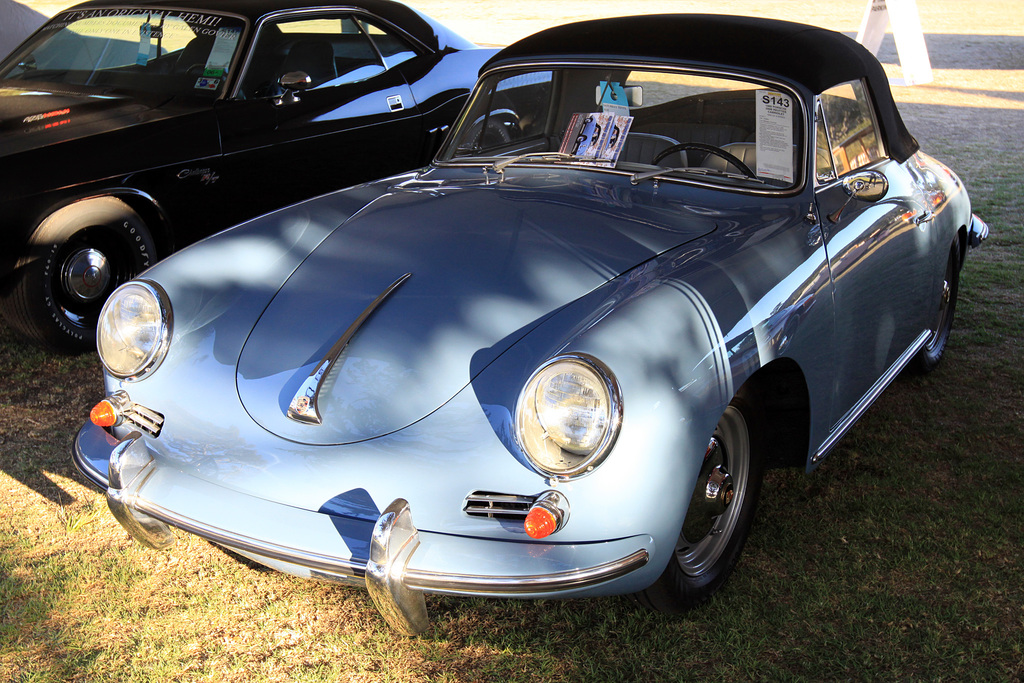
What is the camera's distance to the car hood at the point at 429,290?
227 centimetres

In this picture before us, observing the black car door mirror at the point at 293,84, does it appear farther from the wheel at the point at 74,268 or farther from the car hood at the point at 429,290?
the car hood at the point at 429,290

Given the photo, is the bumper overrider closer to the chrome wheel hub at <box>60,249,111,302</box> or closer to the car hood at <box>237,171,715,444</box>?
the car hood at <box>237,171,715,444</box>

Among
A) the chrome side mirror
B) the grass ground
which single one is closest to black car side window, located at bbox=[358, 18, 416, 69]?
the grass ground

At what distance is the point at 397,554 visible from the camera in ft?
6.65

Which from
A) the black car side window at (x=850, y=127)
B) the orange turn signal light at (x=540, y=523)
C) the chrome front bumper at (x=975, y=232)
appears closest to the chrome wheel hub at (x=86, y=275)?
the orange turn signal light at (x=540, y=523)

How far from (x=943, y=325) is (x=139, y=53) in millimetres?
4475

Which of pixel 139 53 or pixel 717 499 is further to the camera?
pixel 139 53

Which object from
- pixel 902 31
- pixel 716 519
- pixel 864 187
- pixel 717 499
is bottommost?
pixel 902 31

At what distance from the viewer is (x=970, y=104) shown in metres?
12.2

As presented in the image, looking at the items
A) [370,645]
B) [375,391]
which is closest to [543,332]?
[375,391]

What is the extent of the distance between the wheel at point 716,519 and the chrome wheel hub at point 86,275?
3328 mm

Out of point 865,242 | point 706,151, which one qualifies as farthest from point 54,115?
point 865,242

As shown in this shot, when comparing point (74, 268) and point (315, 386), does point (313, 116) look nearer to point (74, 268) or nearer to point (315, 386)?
point (74, 268)

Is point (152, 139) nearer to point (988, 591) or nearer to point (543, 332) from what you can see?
point (543, 332)
